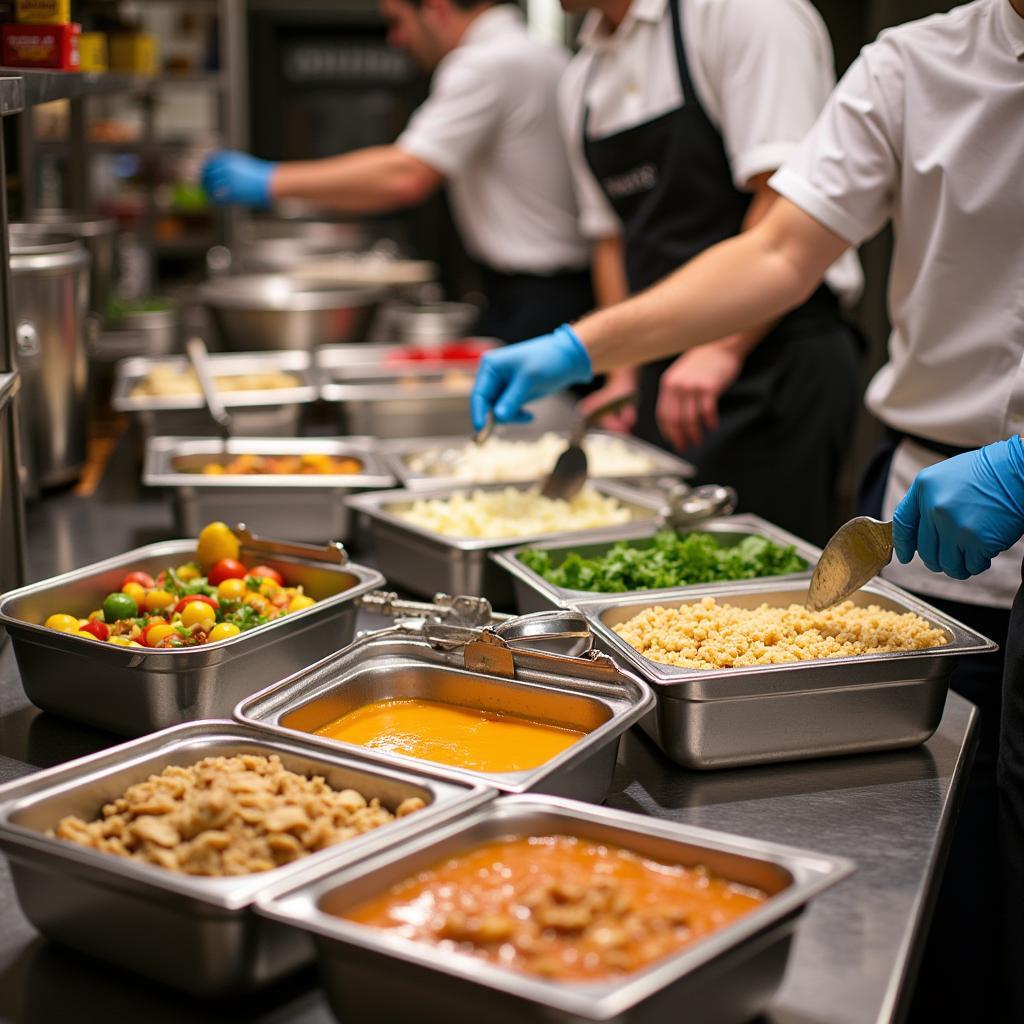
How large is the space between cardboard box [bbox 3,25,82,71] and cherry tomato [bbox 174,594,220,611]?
0.92m

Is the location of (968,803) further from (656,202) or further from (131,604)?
(656,202)

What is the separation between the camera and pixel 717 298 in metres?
2.01

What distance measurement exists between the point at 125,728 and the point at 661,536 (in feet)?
2.82

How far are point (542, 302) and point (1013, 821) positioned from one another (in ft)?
8.79

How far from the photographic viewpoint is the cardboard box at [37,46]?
197 centimetres

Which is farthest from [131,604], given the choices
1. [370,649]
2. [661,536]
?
[661,536]

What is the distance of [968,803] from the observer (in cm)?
179

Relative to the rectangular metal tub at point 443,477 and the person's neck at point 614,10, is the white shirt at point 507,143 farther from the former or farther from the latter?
the rectangular metal tub at point 443,477

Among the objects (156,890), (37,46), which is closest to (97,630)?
(156,890)

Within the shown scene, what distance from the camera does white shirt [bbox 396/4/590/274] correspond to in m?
3.73

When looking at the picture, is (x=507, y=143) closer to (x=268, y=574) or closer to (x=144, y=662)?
(x=268, y=574)

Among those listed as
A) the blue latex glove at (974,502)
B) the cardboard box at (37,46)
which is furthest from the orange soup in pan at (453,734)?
the cardboard box at (37,46)

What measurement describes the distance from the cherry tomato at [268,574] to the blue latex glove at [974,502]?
2.71ft

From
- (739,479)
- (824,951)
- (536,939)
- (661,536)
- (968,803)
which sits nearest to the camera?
(536,939)
